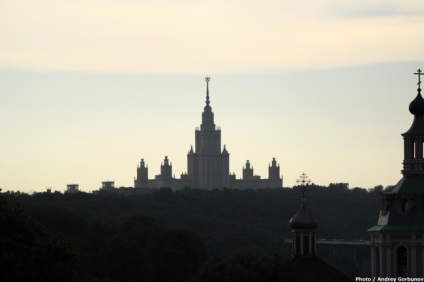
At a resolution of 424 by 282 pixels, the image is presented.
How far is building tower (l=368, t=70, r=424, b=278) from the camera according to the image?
79.2m

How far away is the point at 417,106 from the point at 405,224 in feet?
19.4

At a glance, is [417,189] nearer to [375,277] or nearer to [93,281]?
[375,277]

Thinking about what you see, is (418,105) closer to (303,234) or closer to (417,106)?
(417,106)

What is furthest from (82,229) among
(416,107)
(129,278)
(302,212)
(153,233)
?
(416,107)

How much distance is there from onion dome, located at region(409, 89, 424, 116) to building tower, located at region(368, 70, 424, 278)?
1341mm

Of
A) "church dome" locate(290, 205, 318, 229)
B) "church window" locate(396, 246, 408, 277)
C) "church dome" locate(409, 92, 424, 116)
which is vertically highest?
"church dome" locate(409, 92, 424, 116)

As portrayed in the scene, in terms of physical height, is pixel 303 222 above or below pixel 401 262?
above

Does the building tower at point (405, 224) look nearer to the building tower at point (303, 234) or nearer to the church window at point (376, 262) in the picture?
the church window at point (376, 262)

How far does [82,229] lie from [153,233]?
19.6 ft

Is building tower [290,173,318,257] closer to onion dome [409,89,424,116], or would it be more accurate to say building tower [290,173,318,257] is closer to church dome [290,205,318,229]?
church dome [290,205,318,229]

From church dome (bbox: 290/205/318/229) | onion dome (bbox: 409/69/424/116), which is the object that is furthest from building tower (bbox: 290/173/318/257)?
onion dome (bbox: 409/69/424/116)

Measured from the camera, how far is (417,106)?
84062mm

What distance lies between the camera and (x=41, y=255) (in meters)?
78.4

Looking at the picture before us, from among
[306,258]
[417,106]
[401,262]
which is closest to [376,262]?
[401,262]
